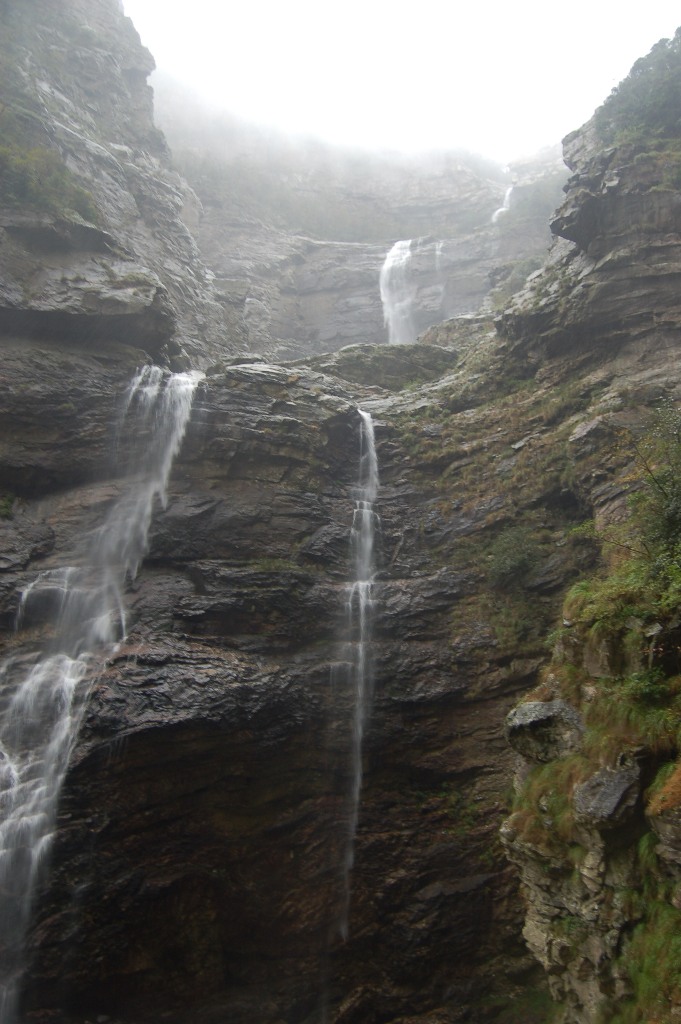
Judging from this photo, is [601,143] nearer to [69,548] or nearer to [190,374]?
[190,374]

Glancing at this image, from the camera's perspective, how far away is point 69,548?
16.8 metres

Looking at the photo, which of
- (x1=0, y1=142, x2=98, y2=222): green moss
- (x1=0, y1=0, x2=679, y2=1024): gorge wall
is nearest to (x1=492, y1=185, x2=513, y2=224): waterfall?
(x1=0, y1=0, x2=679, y2=1024): gorge wall

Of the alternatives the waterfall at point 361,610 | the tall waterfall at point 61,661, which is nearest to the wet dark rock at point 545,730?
the waterfall at point 361,610

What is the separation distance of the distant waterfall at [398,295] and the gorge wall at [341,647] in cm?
1047

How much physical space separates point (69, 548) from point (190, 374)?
23.4 ft

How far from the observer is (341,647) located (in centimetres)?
1545

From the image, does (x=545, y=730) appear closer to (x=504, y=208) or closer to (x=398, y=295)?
(x=398, y=295)

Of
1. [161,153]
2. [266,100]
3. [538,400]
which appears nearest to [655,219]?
[538,400]

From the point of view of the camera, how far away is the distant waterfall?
35250mm

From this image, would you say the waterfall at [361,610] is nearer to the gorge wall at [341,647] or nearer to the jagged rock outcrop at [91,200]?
the gorge wall at [341,647]

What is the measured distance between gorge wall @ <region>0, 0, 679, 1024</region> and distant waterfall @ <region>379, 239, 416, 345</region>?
10.5 metres

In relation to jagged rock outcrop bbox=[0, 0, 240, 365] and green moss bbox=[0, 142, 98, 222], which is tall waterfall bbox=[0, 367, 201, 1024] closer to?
jagged rock outcrop bbox=[0, 0, 240, 365]

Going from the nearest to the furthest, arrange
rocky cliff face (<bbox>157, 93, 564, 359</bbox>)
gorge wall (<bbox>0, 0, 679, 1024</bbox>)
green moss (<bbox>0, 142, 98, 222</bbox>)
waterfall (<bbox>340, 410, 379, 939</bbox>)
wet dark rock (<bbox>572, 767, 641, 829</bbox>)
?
wet dark rock (<bbox>572, 767, 641, 829</bbox>) < gorge wall (<bbox>0, 0, 679, 1024</bbox>) < waterfall (<bbox>340, 410, 379, 939</bbox>) < green moss (<bbox>0, 142, 98, 222</bbox>) < rocky cliff face (<bbox>157, 93, 564, 359</bbox>)

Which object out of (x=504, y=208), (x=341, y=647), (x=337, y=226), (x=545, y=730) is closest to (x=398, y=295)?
(x=504, y=208)
